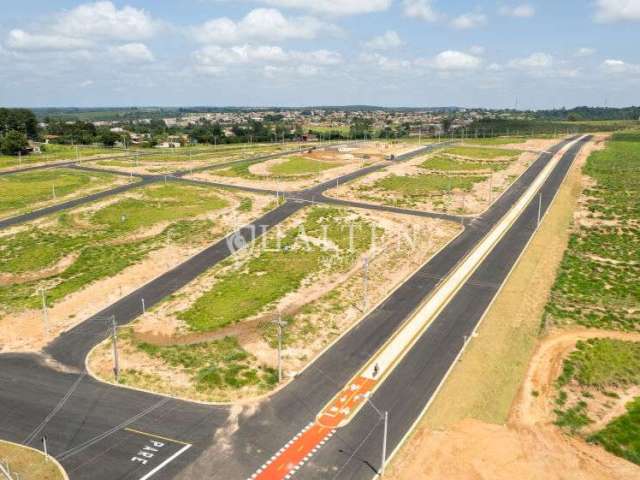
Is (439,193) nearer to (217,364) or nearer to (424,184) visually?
(424,184)

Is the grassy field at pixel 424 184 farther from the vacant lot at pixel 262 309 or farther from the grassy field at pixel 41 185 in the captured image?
the grassy field at pixel 41 185

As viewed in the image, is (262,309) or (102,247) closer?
(262,309)

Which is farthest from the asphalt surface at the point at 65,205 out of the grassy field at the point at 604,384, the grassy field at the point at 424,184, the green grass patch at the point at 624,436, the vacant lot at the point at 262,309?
the green grass patch at the point at 624,436

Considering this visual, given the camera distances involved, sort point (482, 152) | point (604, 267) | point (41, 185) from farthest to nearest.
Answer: point (482, 152), point (41, 185), point (604, 267)

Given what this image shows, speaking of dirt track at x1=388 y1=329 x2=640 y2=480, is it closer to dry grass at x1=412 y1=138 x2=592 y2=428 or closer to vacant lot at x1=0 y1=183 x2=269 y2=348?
dry grass at x1=412 y1=138 x2=592 y2=428

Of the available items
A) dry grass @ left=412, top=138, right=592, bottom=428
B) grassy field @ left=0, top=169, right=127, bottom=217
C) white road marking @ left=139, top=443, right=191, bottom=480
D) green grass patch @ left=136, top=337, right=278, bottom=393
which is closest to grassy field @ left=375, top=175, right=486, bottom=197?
dry grass @ left=412, top=138, right=592, bottom=428

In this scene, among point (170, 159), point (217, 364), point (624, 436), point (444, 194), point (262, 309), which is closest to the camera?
point (624, 436)

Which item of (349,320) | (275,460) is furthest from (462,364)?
(275,460)

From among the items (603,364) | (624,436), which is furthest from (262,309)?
(624,436)
